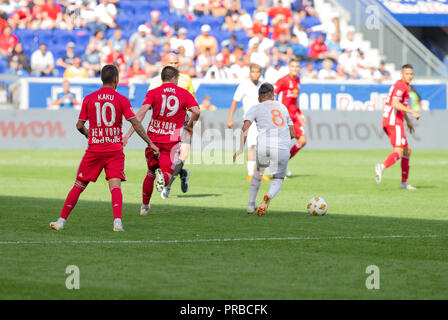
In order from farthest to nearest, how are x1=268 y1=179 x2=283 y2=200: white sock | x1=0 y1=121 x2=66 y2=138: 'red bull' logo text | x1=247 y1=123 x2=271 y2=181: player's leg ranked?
1. x1=0 y1=121 x2=66 y2=138: 'red bull' logo text
2. x1=247 y1=123 x2=271 y2=181: player's leg
3. x1=268 y1=179 x2=283 y2=200: white sock

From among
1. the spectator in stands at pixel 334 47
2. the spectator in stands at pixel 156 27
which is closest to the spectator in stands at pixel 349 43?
the spectator in stands at pixel 334 47

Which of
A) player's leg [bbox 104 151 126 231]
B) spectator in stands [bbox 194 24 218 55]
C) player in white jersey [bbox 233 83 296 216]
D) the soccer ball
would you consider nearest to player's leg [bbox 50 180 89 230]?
player's leg [bbox 104 151 126 231]

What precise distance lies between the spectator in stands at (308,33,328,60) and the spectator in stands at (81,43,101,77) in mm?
7629

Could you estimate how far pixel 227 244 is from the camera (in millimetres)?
9266

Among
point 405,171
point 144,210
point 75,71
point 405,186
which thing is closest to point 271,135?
point 144,210

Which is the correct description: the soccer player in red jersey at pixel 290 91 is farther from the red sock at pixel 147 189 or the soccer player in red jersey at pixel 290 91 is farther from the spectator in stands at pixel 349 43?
the spectator in stands at pixel 349 43

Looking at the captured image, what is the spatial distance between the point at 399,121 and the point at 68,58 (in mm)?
15081

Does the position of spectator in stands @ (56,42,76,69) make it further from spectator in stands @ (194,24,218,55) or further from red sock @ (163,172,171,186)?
red sock @ (163,172,171,186)

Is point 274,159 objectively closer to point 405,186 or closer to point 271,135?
point 271,135

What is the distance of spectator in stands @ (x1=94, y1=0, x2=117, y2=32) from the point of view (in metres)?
31.0

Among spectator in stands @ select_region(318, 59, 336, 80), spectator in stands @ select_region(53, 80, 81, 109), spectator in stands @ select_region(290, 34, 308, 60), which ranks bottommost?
spectator in stands @ select_region(53, 80, 81, 109)

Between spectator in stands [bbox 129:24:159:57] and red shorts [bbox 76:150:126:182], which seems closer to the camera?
red shorts [bbox 76:150:126:182]

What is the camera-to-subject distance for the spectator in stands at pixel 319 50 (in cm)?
3216
